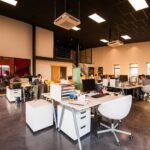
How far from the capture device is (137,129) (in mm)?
2965

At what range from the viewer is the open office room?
→ 2.41 m

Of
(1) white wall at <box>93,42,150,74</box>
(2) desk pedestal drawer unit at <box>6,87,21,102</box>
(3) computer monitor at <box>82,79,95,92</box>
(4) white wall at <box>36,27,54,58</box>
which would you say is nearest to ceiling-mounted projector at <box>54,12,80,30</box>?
(3) computer monitor at <box>82,79,95,92</box>

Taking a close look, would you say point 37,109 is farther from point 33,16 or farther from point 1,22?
point 1,22

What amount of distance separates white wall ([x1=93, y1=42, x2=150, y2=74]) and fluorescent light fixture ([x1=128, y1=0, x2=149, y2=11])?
5886mm

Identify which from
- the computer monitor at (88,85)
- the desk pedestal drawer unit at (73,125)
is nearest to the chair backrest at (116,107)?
the desk pedestal drawer unit at (73,125)

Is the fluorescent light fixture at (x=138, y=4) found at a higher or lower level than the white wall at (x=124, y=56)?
higher

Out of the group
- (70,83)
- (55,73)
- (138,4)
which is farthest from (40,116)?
(55,73)

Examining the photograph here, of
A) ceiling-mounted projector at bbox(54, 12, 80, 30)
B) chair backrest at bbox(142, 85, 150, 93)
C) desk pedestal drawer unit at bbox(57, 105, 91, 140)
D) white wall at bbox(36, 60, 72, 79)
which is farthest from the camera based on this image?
white wall at bbox(36, 60, 72, 79)

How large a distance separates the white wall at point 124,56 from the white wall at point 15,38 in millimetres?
7208

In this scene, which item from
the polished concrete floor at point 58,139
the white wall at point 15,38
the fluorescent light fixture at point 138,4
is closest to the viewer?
the polished concrete floor at point 58,139

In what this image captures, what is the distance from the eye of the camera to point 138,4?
4684 mm

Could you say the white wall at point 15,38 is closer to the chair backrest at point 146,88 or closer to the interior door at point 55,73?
the interior door at point 55,73

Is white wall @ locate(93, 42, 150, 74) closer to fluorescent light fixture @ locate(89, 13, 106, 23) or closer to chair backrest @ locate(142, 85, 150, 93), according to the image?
chair backrest @ locate(142, 85, 150, 93)

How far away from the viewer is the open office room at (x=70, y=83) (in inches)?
94.7
